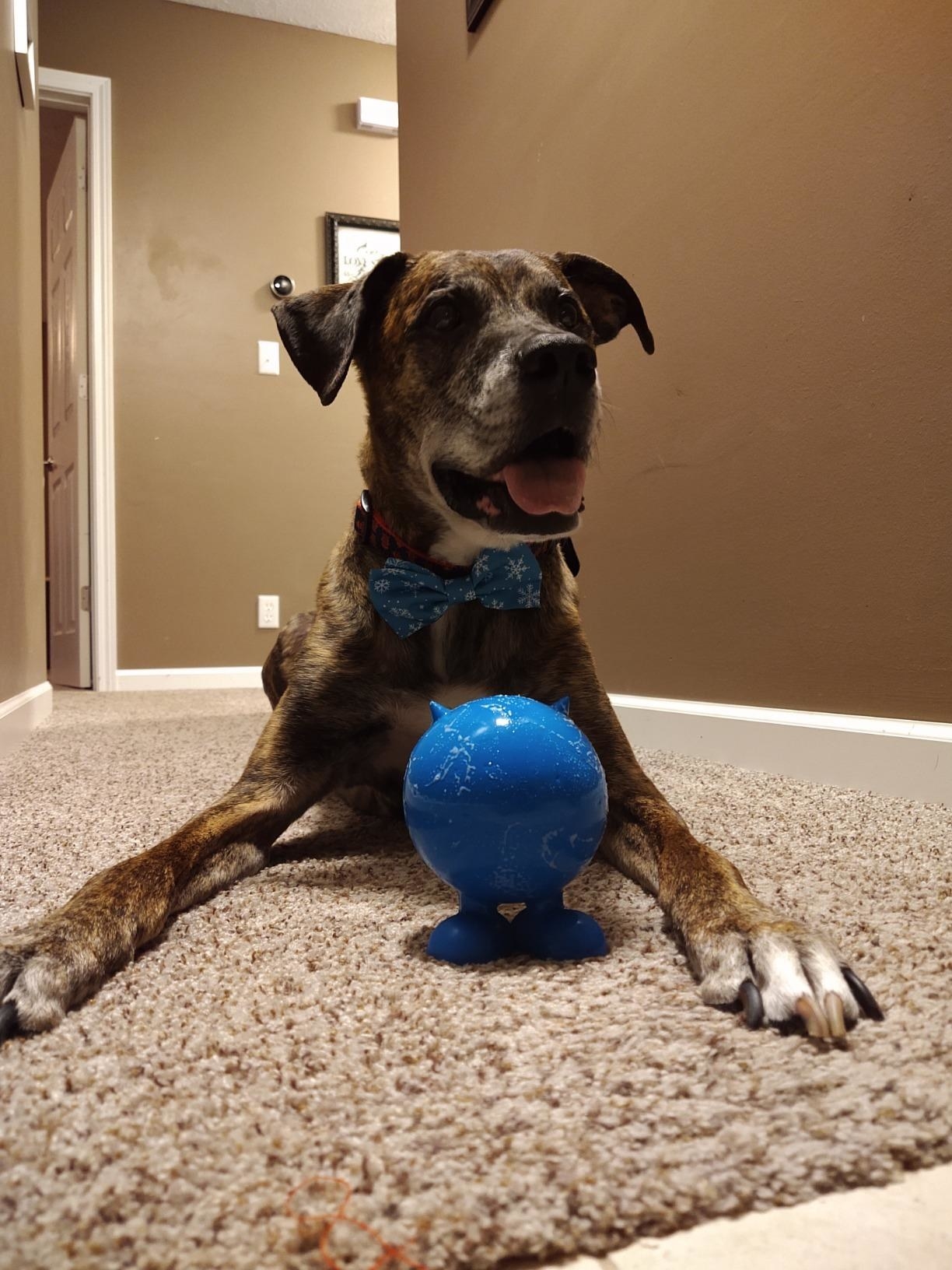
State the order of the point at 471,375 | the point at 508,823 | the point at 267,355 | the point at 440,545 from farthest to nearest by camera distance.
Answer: the point at 267,355 → the point at 440,545 → the point at 471,375 → the point at 508,823

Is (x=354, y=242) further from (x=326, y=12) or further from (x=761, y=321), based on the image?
(x=761, y=321)

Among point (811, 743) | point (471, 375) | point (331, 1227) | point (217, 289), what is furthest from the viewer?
point (217, 289)

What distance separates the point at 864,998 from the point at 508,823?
37 centimetres

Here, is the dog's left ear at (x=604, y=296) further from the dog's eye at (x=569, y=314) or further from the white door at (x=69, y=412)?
the white door at (x=69, y=412)

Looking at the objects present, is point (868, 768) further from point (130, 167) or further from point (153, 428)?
point (130, 167)

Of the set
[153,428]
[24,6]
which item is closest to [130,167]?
[153,428]

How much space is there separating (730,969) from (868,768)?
3.70 feet

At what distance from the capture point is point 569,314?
1753 millimetres

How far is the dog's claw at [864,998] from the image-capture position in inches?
33.4

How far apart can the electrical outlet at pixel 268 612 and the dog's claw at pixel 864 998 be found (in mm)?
4827

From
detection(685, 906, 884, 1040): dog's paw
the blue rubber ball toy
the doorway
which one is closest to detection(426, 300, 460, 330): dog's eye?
the blue rubber ball toy

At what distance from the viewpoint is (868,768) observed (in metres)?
1.90

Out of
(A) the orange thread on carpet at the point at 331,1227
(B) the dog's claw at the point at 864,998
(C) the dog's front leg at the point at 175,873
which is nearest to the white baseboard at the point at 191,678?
(C) the dog's front leg at the point at 175,873

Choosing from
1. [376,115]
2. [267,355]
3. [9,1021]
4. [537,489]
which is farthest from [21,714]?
[376,115]
